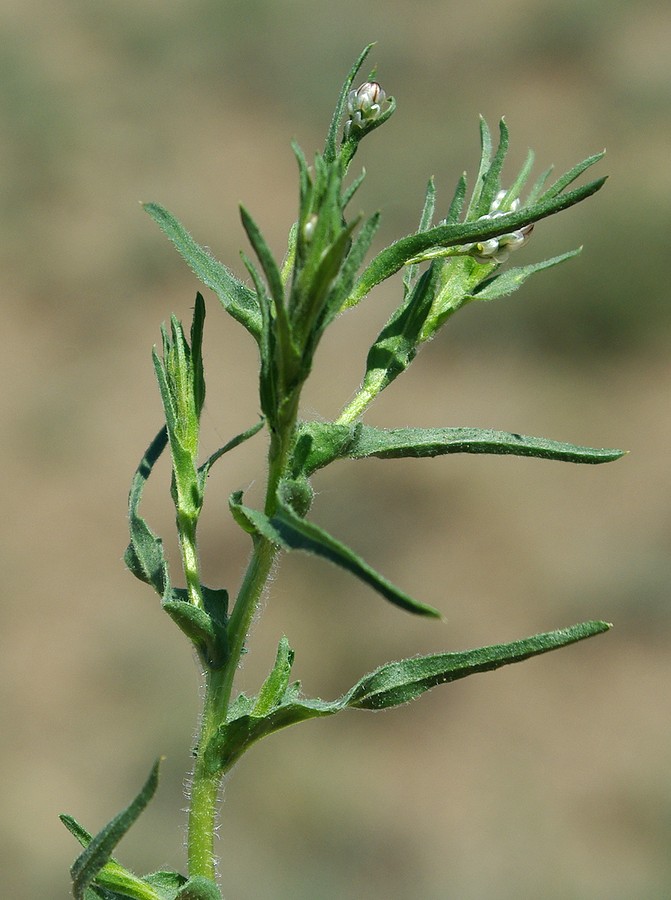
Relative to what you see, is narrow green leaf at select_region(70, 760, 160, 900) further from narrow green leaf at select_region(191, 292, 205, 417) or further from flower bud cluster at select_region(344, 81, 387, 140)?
flower bud cluster at select_region(344, 81, 387, 140)

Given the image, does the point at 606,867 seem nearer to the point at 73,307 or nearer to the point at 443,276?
the point at 443,276

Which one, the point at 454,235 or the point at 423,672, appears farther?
the point at 423,672

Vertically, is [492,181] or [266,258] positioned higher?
[492,181]

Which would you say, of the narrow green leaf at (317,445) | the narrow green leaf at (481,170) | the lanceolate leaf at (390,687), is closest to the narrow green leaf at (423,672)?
the lanceolate leaf at (390,687)

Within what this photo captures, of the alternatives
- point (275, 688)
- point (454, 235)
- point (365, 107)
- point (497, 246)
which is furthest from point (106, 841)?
point (365, 107)

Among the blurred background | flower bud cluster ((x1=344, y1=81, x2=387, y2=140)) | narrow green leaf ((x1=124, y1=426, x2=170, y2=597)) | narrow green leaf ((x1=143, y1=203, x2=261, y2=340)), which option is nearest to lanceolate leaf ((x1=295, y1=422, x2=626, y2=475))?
narrow green leaf ((x1=143, y1=203, x2=261, y2=340))

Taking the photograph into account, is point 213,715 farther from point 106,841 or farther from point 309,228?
point 309,228

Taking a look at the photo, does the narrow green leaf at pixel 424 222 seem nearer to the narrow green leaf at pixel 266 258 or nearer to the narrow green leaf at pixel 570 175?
the narrow green leaf at pixel 570 175
